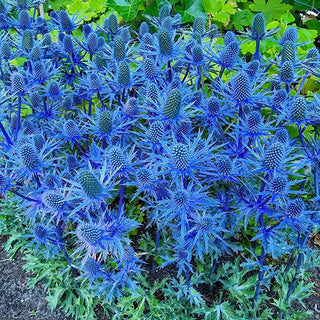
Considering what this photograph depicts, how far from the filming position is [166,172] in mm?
1577

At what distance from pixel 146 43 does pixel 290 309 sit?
1.79 m

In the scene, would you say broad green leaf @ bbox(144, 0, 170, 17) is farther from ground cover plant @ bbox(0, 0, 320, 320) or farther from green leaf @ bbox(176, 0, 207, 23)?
ground cover plant @ bbox(0, 0, 320, 320)

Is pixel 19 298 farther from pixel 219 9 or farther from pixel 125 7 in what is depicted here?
Result: pixel 219 9

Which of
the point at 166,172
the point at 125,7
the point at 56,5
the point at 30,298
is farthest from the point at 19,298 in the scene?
the point at 56,5

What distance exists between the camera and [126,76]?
201 centimetres

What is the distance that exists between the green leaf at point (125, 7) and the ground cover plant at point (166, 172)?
1.11 meters

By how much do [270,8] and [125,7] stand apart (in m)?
1.46

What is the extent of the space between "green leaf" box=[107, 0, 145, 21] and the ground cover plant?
3.63 ft

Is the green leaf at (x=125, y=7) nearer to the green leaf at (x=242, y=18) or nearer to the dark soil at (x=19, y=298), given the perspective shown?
the green leaf at (x=242, y=18)

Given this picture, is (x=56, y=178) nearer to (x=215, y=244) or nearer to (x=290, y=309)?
(x=215, y=244)

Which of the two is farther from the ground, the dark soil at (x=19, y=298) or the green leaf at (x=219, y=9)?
the green leaf at (x=219, y=9)

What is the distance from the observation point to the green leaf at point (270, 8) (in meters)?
3.87

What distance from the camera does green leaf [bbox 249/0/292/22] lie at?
3.87m

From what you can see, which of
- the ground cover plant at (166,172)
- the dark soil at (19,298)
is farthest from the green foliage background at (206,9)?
the dark soil at (19,298)
